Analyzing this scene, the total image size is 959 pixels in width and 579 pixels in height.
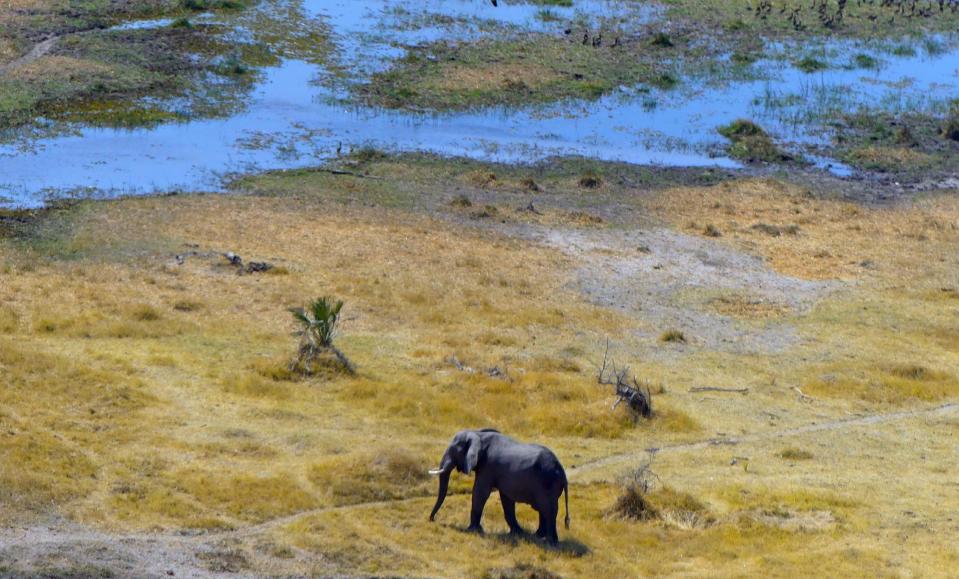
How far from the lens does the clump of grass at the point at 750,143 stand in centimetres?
5288

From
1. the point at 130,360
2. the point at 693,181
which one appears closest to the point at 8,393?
the point at 130,360

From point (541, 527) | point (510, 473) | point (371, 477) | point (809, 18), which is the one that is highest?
point (510, 473)

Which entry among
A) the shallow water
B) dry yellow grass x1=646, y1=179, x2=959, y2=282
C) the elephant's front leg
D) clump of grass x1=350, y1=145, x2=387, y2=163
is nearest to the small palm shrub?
the elephant's front leg

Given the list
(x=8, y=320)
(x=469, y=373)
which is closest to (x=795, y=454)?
(x=469, y=373)

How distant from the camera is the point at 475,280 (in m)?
37.0

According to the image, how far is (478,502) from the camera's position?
21.7m

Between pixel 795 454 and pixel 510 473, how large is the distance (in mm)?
8423

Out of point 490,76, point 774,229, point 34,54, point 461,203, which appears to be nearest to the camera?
point 461,203

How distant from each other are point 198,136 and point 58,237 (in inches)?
505

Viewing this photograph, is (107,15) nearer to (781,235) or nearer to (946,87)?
(781,235)

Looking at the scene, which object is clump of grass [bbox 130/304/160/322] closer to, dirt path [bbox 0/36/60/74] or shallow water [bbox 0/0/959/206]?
shallow water [bbox 0/0/959/206]

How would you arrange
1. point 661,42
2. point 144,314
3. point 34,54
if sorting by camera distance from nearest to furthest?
point 144,314 < point 34,54 < point 661,42

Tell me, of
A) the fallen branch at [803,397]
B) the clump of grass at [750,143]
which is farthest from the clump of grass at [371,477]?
the clump of grass at [750,143]

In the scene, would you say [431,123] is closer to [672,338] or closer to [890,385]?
[672,338]
